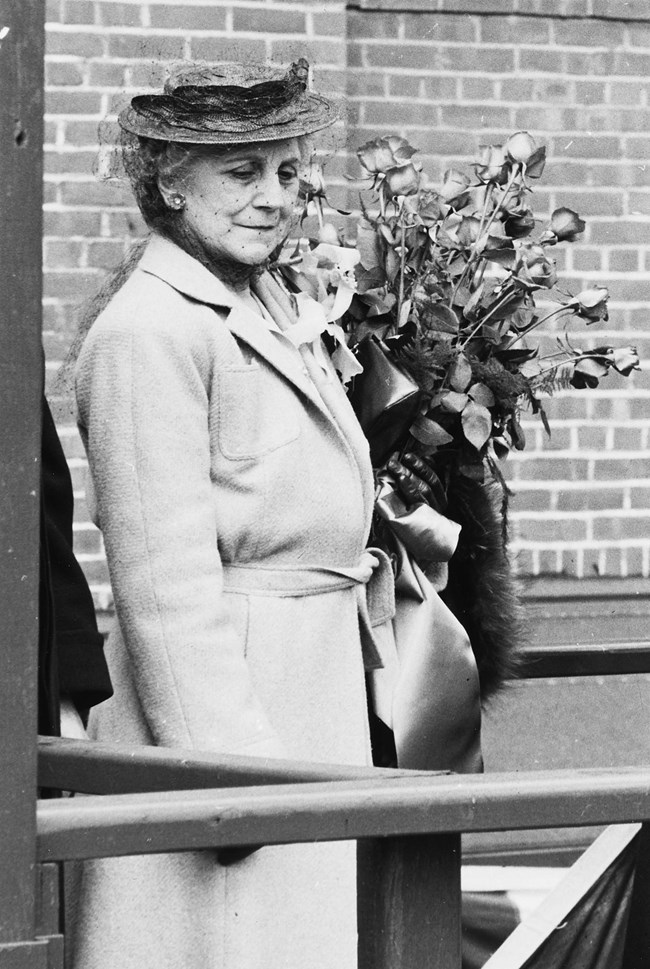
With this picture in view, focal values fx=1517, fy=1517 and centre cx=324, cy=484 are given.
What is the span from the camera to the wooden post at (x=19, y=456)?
1202mm

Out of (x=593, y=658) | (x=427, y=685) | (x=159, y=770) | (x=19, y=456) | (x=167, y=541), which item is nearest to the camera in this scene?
(x=19, y=456)

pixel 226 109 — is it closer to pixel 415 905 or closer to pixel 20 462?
pixel 20 462

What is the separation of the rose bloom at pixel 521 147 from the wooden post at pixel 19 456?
51.5 inches

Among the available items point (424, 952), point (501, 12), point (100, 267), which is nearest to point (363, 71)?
point (501, 12)

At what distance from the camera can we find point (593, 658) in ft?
9.02

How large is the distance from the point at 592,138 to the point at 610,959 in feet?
8.87

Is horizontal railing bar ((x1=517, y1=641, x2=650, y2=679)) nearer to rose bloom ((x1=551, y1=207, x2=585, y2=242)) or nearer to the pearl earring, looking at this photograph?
rose bloom ((x1=551, y1=207, x2=585, y2=242))

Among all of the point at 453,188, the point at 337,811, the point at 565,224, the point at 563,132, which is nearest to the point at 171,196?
the point at 453,188

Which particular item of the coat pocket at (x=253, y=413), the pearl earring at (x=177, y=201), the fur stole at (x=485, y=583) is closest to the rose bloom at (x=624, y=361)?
the fur stole at (x=485, y=583)

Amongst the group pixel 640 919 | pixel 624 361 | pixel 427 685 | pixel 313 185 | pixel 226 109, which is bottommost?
pixel 640 919

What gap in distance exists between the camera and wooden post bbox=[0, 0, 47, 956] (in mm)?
1202

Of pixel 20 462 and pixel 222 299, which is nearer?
pixel 20 462

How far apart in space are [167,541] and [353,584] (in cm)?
34

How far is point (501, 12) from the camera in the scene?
4.12 m
